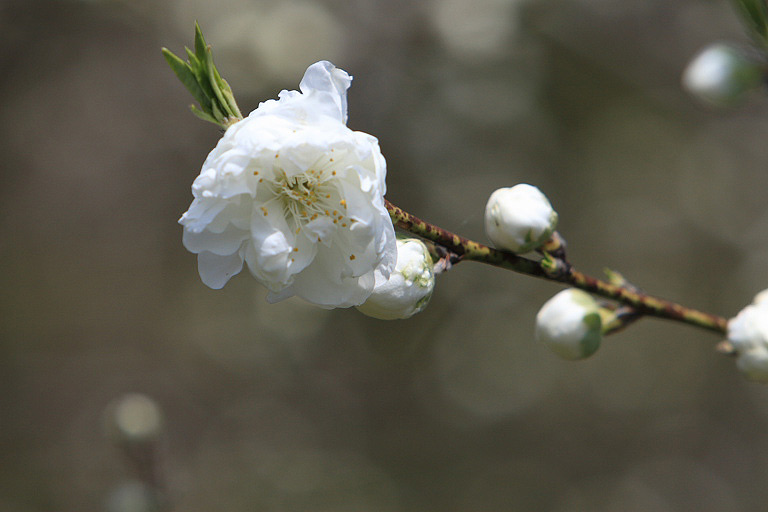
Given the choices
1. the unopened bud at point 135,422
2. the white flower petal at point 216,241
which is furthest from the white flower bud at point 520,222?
the unopened bud at point 135,422

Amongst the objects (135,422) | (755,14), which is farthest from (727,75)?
(135,422)

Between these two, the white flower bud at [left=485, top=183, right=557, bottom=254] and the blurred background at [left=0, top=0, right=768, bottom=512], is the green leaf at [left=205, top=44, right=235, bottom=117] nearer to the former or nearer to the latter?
the white flower bud at [left=485, top=183, right=557, bottom=254]

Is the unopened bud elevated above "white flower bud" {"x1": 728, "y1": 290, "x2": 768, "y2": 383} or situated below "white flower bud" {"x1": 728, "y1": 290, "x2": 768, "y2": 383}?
below

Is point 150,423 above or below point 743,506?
below

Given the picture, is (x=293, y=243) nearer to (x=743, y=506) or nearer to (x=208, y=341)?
(x=208, y=341)

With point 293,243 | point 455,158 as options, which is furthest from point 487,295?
point 293,243

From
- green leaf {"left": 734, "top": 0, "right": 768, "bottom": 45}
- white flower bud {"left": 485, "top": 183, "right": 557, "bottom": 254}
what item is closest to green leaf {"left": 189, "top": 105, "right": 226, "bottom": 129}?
white flower bud {"left": 485, "top": 183, "right": 557, "bottom": 254}
